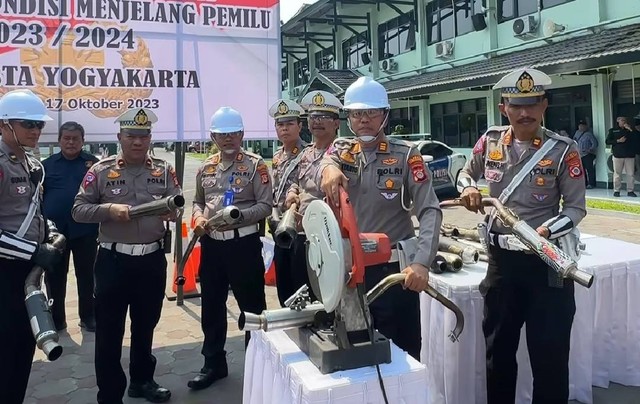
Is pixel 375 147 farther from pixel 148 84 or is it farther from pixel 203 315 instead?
pixel 148 84

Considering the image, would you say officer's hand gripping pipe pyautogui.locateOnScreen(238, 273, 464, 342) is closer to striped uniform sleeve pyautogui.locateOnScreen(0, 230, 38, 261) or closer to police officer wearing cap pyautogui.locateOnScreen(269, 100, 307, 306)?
striped uniform sleeve pyautogui.locateOnScreen(0, 230, 38, 261)

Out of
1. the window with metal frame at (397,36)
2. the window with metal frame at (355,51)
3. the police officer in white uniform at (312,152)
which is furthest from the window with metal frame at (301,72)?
the police officer in white uniform at (312,152)

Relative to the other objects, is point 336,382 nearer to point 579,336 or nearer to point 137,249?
point 137,249

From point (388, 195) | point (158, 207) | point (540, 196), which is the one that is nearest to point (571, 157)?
point (540, 196)

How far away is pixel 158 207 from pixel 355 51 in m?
21.3

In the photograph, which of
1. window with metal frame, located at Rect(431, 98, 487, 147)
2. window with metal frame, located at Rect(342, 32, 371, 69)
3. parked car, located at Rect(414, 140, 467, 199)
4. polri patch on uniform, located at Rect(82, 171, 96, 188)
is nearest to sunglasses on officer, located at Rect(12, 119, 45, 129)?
polri patch on uniform, located at Rect(82, 171, 96, 188)

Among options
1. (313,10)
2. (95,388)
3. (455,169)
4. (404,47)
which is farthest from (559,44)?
(95,388)

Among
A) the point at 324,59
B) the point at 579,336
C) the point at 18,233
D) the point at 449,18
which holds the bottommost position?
the point at 579,336

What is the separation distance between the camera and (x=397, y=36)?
20156 millimetres

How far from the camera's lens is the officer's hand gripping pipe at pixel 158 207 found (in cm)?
305

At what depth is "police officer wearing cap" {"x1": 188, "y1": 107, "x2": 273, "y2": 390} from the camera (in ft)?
12.2

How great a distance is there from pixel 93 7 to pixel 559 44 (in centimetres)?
1147

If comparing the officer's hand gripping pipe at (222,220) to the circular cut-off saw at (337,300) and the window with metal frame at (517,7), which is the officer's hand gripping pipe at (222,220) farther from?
the window with metal frame at (517,7)

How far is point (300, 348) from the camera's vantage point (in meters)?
2.10
